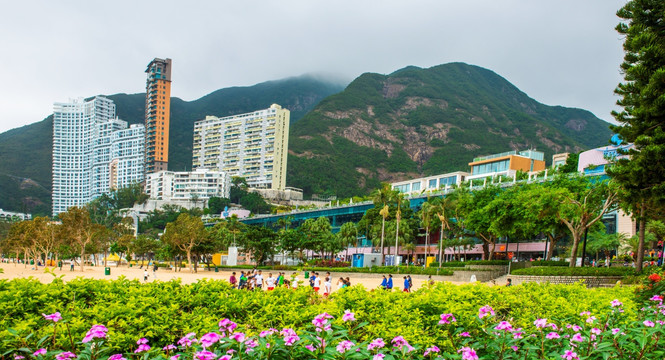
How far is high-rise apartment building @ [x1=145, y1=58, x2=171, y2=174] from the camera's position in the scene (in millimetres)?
162250

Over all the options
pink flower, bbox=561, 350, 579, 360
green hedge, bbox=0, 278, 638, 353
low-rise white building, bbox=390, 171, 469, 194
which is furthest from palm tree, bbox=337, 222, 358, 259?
A: pink flower, bbox=561, 350, 579, 360

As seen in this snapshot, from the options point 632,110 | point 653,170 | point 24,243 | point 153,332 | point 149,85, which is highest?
point 149,85

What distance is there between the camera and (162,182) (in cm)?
14950

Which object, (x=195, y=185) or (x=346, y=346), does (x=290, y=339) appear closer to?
(x=346, y=346)

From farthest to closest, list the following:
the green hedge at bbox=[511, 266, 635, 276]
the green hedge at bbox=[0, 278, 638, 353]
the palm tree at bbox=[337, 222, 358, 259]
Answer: the palm tree at bbox=[337, 222, 358, 259], the green hedge at bbox=[511, 266, 635, 276], the green hedge at bbox=[0, 278, 638, 353]

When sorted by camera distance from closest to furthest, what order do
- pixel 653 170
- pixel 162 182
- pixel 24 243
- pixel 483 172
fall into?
pixel 653 170, pixel 24 243, pixel 483 172, pixel 162 182

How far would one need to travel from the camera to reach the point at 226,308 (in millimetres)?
7500

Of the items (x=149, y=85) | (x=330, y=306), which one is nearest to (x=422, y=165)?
(x=149, y=85)

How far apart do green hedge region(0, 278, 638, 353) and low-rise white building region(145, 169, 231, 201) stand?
132516mm

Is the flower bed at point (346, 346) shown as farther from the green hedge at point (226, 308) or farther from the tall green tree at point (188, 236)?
the tall green tree at point (188, 236)

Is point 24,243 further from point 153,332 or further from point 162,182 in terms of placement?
point 162,182

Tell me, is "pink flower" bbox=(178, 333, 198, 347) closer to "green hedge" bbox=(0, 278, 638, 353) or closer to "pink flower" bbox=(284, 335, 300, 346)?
"pink flower" bbox=(284, 335, 300, 346)

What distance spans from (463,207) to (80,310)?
40.3 meters

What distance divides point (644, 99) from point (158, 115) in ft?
521
